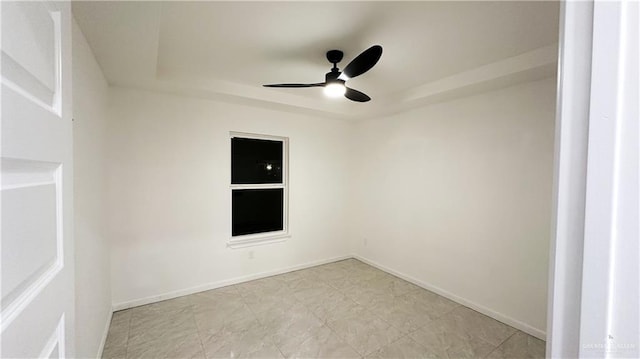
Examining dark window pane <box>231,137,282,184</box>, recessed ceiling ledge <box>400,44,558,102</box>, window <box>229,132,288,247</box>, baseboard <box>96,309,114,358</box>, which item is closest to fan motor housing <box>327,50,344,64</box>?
recessed ceiling ledge <box>400,44,558,102</box>

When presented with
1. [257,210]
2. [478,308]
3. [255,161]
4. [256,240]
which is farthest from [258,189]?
[478,308]

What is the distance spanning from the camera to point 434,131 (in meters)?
3.30

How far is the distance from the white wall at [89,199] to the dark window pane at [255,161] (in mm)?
1461

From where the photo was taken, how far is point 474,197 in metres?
2.92

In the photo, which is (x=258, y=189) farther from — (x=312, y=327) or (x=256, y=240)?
(x=312, y=327)

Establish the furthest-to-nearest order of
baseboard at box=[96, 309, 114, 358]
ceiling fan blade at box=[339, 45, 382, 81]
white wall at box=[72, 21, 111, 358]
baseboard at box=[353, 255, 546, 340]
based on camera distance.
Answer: baseboard at box=[353, 255, 546, 340]
baseboard at box=[96, 309, 114, 358]
ceiling fan blade at box=[339, 45, 382, 81]
white wall at box=[72, 21, 111, 358]

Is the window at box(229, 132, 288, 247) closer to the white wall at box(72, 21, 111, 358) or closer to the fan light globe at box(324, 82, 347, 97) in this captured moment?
the white wall at box(72, 21, 111, 358)

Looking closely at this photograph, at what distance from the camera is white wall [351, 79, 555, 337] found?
2439 mm

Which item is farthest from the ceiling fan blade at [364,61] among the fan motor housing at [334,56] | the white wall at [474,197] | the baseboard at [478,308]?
the baseboard at [478,308]

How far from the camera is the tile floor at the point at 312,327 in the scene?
2.19m

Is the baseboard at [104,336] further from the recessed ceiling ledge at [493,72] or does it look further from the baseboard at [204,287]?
Result: the recessed ceiling ledge at [493,72]

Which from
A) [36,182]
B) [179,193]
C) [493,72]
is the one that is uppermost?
[493,72]

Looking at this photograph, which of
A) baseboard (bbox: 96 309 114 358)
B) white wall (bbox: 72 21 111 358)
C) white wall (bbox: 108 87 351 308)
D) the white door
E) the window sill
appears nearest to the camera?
the white door

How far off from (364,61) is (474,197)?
2.06m
